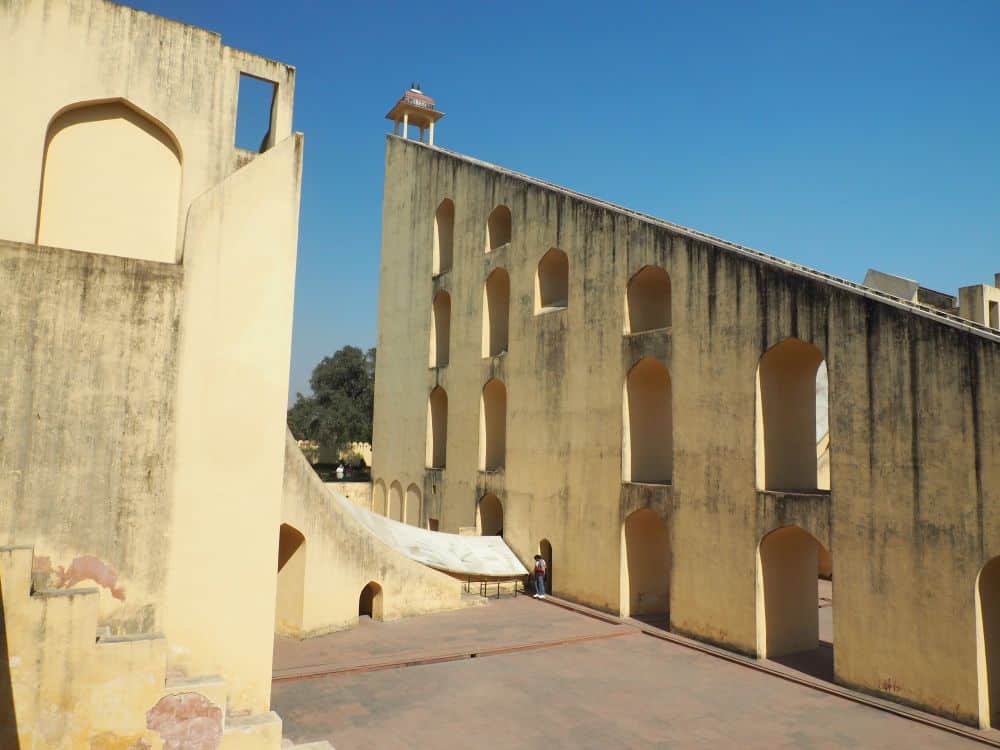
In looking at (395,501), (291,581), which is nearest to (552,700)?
(291,581)

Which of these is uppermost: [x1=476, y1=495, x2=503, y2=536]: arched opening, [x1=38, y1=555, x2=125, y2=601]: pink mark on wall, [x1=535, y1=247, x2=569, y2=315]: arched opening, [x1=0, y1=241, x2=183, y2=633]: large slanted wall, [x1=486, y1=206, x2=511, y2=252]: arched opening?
[x1=486, y1=206, x2=511, y2=252]: arched opening

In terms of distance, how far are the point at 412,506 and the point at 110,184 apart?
15.1 m

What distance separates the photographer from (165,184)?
783 centimetres

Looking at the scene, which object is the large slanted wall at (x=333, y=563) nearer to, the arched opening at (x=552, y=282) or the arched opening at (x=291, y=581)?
the arched opening at (x=291, y=581)

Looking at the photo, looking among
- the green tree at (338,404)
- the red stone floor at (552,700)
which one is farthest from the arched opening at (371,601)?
the green tree at (338,404)

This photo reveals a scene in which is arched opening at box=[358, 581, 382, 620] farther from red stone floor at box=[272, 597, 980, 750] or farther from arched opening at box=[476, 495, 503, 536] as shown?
arched opening at box=[476, 495, 503, 536]

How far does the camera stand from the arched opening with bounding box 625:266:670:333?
45.9ft

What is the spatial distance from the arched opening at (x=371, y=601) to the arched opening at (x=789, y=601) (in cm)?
623

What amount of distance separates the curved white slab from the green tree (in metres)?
20.8

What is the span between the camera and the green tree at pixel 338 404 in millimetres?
36438

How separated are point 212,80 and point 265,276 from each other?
2688 millimetres

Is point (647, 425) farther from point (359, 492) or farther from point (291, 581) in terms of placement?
point (359, 492)

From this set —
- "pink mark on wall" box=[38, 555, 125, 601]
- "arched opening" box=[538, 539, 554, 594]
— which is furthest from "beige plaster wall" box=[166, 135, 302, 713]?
"arched opening" box=[538, 539, 554, 594]

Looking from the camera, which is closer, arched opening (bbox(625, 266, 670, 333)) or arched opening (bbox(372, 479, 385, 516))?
arched opening (bbox(625, 266, 670, 333))
